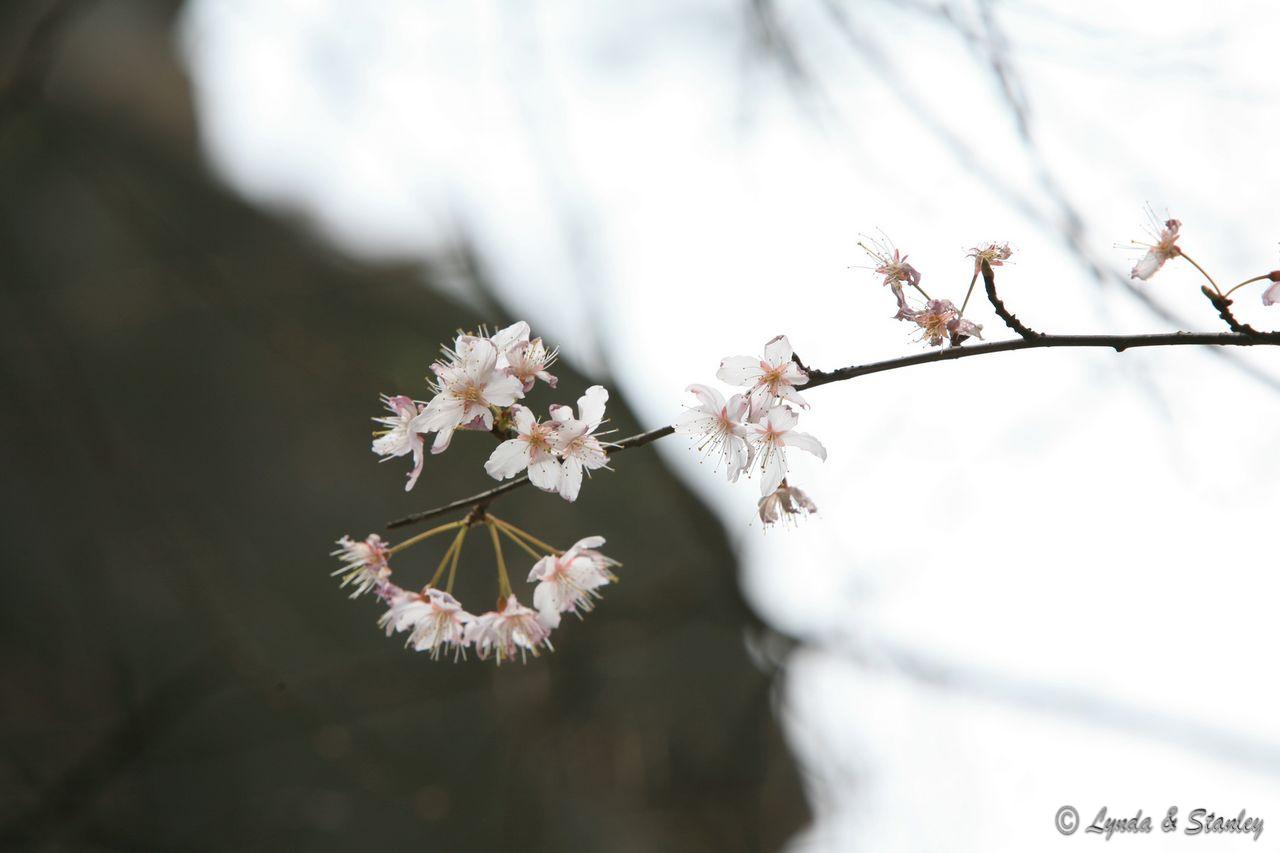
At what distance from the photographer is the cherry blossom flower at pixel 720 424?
0.70 meters

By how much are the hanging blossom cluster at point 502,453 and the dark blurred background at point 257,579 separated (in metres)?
1.33

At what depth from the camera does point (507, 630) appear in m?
0.81

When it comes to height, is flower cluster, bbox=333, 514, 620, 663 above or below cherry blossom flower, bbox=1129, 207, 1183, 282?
below

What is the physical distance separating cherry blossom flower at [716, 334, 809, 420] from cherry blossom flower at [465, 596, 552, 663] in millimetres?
282

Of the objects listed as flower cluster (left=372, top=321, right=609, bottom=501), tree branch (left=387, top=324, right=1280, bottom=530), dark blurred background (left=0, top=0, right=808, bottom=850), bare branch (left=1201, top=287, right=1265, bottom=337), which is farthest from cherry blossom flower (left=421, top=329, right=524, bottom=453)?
dark blurred background (left=0, top=0, right=808, bottom=850)

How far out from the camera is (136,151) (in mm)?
2938

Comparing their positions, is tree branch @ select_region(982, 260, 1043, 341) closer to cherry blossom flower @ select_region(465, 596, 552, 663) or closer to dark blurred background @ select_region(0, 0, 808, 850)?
cherry blossom flower @ select_region(465, 596, 552, 663)

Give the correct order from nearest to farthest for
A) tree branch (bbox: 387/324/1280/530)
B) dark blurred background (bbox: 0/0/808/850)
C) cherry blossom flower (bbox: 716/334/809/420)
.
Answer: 1. tree branch (bbox: 387/324/1280/530)
2. cherry blossom flower (bbox: 716/334/809/420)
3. dark blurred background (bbox: 0/0/808/850)

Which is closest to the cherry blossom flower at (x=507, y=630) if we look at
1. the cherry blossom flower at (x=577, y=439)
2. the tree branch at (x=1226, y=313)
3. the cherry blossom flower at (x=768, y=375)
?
the cherry blossom flower at (x=577, y=439)

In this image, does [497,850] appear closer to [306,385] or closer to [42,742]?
[42,742]

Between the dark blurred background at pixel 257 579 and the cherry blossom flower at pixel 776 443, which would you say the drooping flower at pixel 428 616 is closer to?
the cherry blossom flower at pixel 776 443

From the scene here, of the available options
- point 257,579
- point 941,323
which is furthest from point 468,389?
point 257,579

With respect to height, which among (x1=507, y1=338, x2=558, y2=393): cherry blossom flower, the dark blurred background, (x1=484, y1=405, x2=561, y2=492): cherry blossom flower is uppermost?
the dark blurred background

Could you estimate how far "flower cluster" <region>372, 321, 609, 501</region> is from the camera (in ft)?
2.25
